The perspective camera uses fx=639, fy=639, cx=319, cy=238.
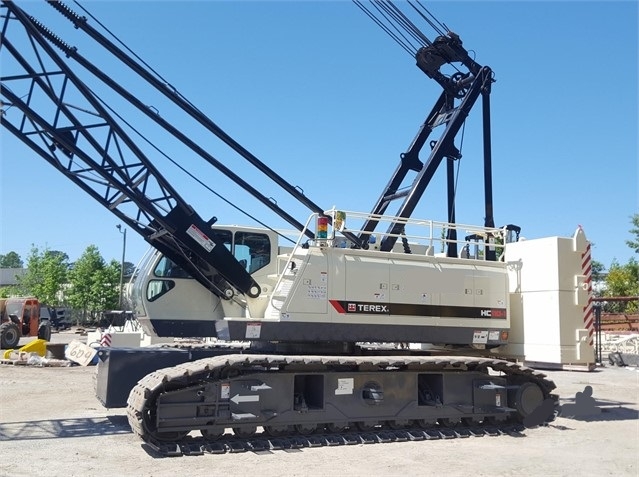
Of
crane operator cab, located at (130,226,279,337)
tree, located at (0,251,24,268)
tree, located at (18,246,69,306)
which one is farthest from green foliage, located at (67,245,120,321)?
tree, located at (0,251,24,268)

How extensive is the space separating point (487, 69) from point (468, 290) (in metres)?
4.90

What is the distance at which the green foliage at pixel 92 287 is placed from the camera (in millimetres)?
58969

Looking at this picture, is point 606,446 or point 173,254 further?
point 173,254

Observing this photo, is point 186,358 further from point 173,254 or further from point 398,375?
point 398,375

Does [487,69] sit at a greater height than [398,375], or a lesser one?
greater

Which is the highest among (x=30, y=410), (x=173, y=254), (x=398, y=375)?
(x=173, y=254)

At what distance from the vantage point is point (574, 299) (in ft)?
34.8

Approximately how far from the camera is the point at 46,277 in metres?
63.3

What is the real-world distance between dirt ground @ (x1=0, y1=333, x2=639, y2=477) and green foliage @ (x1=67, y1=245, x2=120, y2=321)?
49272mm

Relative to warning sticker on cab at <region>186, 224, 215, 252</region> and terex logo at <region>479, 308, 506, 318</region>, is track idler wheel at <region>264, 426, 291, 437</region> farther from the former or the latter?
terex logo at <region>479, 308, 506, 318</region>

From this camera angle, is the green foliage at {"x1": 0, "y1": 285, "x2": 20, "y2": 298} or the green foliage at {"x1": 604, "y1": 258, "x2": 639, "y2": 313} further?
the green foliage at {"x1": 0, "y1": 285, "x2": 20, "y2": 298}

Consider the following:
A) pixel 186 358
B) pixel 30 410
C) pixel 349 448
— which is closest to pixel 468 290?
pixel 349 448

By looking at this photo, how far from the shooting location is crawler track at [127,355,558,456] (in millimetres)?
7969

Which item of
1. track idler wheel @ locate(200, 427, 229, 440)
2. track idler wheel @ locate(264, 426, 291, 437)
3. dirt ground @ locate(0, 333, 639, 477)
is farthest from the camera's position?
track idler wheel @ locate(264, 426, 291, 437)
